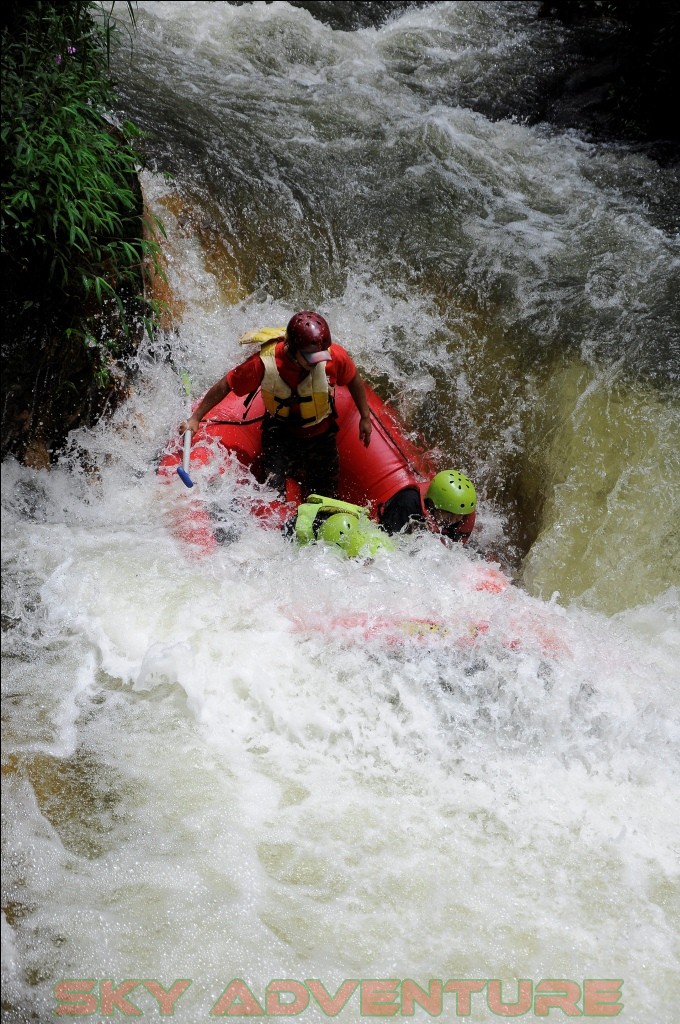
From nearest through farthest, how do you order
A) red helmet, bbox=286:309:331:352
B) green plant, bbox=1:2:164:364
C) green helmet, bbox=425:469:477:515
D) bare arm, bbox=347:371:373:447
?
red helmet, bbox=286:309:331:352 < green plant, bbox=1:2:164:364 < bare arm, bbox=347:371:373:447 < green helmet, bbox=425:469:477:515

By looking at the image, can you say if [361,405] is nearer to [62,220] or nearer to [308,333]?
[308,333]

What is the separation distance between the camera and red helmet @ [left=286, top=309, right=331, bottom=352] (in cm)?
339

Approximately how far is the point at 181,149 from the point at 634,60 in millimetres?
A: 4199

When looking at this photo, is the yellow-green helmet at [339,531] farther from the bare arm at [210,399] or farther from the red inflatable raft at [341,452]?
the bare arm at [210,399]

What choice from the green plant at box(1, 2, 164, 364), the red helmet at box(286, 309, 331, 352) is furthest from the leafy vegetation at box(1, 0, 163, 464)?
the red helmet at box(286, 309, 331, 352)

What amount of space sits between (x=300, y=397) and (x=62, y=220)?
1.37m

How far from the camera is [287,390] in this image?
3.69 metres

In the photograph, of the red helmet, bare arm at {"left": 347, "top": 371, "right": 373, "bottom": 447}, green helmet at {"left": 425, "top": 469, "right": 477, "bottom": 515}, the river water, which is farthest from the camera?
green helmet at {"left": 425, "top": 469, "right": 477, "bottom": 515}

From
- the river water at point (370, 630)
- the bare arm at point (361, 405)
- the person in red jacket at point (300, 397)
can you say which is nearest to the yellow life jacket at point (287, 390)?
the person in red jacket at point (300, 397)

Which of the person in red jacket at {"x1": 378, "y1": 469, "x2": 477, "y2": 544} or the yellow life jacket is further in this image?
the person in red jacket at {"x1": 378, "y1": 469, "x2": 477, "y2": 544}

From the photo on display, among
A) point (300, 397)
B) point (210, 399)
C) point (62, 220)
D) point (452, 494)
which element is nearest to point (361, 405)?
point (300, 397)

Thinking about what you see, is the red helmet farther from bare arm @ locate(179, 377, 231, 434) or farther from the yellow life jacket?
bare arm @ locate(179, 377, 231, 434)

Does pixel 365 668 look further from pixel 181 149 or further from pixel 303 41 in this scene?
→ pixel 303 41

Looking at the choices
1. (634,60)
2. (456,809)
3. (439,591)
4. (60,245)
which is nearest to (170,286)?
(60,245)
